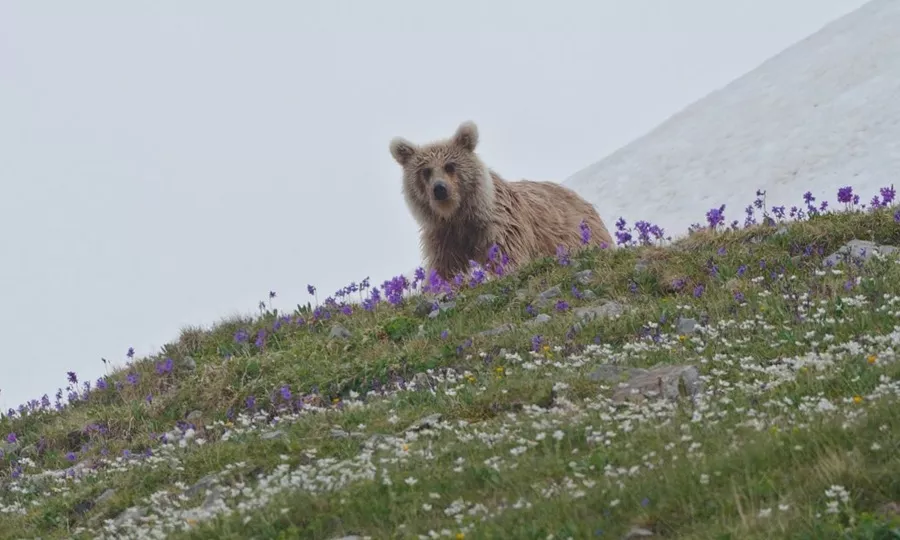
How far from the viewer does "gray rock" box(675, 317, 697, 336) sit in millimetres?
10914

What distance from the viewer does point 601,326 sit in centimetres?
1165

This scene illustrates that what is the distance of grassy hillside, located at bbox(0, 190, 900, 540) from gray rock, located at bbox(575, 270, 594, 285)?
1.0 inches

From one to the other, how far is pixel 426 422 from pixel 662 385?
184 cm

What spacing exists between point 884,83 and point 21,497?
3711 centimetres

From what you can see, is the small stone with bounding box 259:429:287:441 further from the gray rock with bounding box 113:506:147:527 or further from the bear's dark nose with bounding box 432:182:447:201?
the bear's dark nose with bounding box 432:182:447:201

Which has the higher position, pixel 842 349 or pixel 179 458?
pixel 179 458

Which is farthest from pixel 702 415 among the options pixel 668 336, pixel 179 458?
pixel 179 458

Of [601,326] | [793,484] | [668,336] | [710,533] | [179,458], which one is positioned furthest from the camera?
[601,326]

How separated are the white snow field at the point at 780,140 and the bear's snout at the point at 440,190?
18.8m

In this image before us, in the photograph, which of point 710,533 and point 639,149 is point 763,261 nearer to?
point 710,533

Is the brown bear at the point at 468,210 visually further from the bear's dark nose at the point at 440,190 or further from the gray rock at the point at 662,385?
the gray rock at the point at 662,385

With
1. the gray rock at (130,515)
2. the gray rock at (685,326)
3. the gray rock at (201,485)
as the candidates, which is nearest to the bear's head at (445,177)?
the gray rock at (685,326)

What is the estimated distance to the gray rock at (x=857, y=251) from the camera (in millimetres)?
12273

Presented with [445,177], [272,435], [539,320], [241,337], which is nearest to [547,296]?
[539,320]
